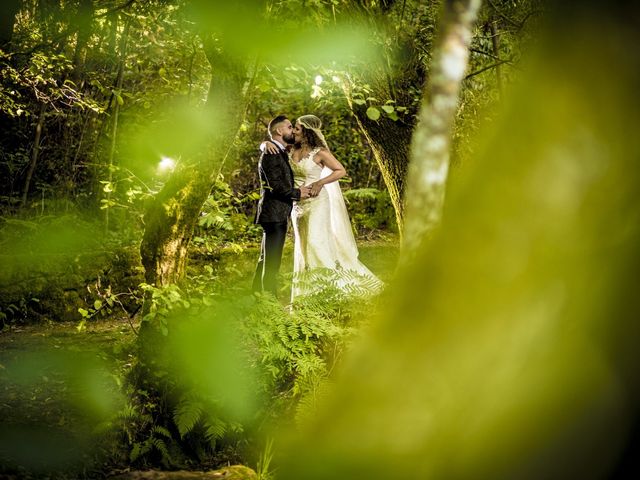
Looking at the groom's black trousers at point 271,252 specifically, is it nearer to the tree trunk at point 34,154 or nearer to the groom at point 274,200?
the groom at point 274,200

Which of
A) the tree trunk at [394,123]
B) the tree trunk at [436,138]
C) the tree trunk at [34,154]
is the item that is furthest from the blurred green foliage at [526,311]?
the tree trunk at [34,154]

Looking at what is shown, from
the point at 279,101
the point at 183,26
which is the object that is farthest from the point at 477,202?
the point at 279,101

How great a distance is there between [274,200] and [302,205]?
3.73ft

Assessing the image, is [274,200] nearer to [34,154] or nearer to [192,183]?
[192,183]

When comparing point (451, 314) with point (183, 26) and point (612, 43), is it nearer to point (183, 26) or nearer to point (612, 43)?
point (612, 43)

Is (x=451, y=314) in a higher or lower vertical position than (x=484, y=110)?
lower

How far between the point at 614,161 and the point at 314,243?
6.50 m

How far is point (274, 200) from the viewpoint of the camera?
21.3 feet

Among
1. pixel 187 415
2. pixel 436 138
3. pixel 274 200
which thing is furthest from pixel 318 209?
pixel 436 138

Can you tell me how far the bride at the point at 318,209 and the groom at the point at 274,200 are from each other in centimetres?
62

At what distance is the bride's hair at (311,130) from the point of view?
23.9ft

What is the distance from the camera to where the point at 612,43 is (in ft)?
3.68

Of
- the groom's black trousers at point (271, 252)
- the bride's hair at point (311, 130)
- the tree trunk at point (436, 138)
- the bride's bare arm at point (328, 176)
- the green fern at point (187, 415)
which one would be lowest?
the green fern at point (187, 415)

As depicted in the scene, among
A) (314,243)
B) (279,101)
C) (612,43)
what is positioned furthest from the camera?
(279,101)
